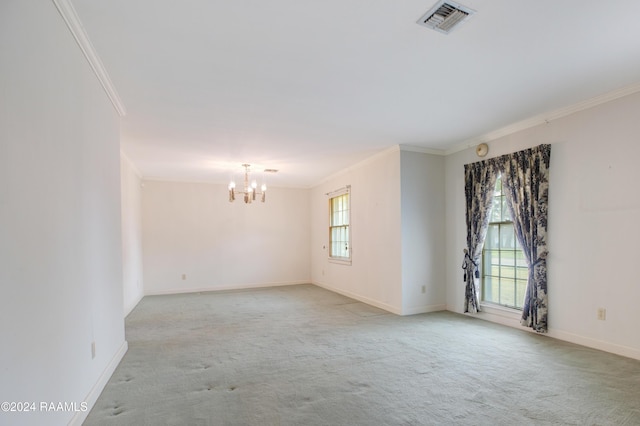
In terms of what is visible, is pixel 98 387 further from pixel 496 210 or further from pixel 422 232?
pixel 496 210

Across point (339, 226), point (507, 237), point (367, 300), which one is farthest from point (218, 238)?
point (507, 237)

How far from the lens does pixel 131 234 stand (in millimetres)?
Result: 5855

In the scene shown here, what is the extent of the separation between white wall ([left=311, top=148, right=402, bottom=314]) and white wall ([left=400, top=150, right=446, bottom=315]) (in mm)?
119

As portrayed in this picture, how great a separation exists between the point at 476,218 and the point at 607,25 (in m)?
2.81

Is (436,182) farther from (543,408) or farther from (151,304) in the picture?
(151,304)

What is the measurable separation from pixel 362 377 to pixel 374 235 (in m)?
3.10

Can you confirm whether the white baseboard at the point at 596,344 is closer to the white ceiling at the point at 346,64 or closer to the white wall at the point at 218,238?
the white ceiling at the point at 346,64

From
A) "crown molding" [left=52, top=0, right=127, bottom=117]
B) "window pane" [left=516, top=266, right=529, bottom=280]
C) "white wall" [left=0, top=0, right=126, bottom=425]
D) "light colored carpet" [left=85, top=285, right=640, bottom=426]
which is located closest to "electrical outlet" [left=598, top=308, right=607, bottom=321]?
"light colored carpet" [left=85, top=285, right=640, bottom=426]

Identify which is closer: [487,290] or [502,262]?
[502,262]

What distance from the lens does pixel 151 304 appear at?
235 inches

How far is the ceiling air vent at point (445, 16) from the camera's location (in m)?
1.92

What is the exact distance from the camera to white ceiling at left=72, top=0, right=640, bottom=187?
6.52 feet

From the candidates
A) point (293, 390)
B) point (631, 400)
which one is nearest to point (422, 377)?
point (293, 390)

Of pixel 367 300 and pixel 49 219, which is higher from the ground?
pixel 49 219
